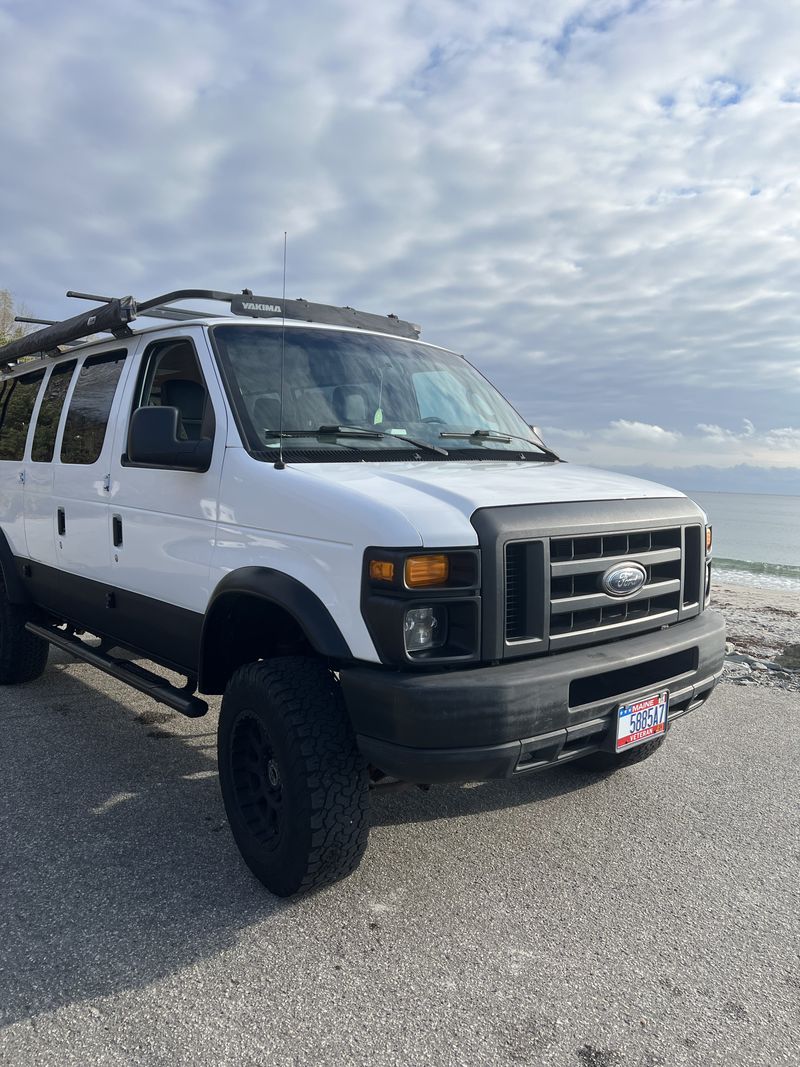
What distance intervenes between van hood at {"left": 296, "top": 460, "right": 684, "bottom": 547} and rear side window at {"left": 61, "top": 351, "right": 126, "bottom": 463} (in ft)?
6.07

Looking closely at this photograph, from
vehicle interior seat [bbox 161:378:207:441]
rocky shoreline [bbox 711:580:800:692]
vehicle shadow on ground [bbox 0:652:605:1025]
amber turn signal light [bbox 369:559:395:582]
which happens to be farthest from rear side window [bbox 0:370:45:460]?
rocky shoreline [bbox 711:580:800:692]

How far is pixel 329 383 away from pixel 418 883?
227 centimetres

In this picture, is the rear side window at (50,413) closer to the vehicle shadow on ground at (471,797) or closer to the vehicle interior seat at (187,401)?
the vehicle interior seat at (187,401)

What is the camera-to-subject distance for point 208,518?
140 inches

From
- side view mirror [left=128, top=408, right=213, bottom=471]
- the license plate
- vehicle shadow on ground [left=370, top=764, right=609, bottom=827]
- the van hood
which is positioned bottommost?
vehicle shadow on ground [left=370, top=764, right=609, bottom=827]

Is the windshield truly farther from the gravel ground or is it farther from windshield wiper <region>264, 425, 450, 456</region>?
the gravel ground

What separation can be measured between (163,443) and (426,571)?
4.57 ft

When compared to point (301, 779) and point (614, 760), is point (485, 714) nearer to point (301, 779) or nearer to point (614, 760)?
point (301, 779)

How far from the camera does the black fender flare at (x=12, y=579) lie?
222 inches

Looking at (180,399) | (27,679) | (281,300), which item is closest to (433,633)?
(180,399)

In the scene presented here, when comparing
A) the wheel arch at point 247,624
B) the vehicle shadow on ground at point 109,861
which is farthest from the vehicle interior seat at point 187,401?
the vehicle shadow on ground at point 109,861

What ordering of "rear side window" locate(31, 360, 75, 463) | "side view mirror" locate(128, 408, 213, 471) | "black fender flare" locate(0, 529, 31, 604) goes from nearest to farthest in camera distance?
"side view mirror" locate(128, 408, 213, 471), "rear side window" locate(31, 360, 75, 463), "black fender flare" locate(0, 529, 31, 604)

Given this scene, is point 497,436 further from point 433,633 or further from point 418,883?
point 418,883

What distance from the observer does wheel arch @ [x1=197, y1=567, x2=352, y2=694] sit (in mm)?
3076
